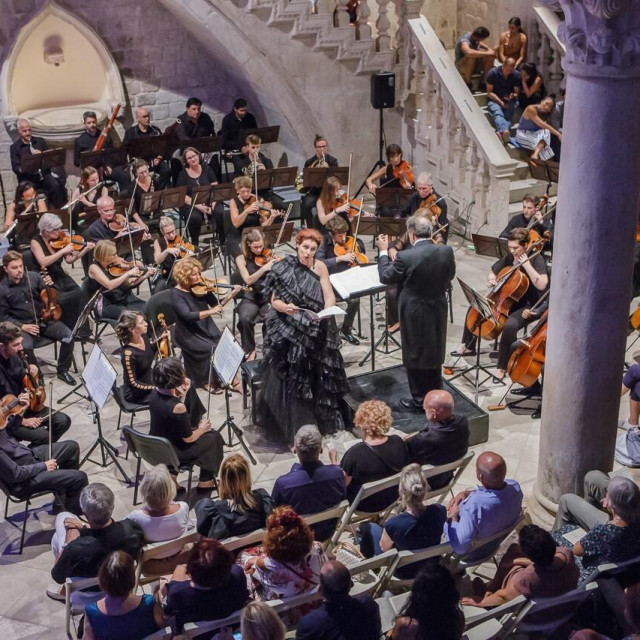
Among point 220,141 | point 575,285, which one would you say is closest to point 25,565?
point 575,285

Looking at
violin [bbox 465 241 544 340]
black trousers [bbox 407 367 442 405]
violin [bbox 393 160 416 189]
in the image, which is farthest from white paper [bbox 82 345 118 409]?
violin [bbox 393 160 416 189]

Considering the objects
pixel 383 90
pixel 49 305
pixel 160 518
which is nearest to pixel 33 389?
pixel 49 305

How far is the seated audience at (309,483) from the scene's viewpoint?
6316 mm

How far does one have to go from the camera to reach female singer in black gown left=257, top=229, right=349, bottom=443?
805cm

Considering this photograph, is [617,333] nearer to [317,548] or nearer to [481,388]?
[317,548]

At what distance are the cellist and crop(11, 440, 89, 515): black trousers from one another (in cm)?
385

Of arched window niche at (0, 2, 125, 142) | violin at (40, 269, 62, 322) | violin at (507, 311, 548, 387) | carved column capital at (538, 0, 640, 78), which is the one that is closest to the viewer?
carved column capital at (538, 0, 640, 78)

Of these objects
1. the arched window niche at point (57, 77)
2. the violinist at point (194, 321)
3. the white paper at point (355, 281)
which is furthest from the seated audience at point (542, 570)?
the arched window niche at point (57, 77)

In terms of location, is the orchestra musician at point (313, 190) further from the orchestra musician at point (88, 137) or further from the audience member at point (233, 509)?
the audience member at point (233, 509)

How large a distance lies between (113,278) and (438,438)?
421 centimetres

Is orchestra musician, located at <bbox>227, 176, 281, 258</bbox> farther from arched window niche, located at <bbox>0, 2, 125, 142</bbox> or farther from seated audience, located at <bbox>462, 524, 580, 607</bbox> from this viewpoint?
seated audience, located at <bbox>462, 524, 580, 607</bbox>

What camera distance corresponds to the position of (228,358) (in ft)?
25.6

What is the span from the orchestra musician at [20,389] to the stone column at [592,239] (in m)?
3.56

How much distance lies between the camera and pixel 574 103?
243 inches
